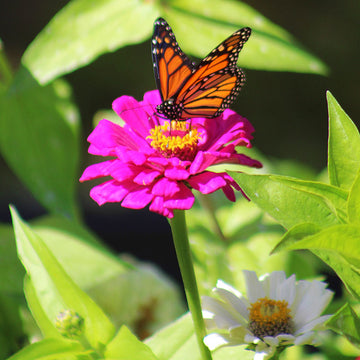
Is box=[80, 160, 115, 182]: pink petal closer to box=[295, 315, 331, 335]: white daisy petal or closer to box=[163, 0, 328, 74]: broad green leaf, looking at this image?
box=[295, 315, 331, 335]: white daisy petal

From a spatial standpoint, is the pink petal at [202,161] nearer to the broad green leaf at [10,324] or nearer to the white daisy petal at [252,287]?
the white daisy petal at [252,287]

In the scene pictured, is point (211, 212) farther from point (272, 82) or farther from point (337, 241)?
point (272, 82)

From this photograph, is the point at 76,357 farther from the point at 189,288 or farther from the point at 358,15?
the point at 358,15

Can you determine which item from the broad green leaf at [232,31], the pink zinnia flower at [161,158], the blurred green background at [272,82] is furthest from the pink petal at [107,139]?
the blurred green background at [272,82]

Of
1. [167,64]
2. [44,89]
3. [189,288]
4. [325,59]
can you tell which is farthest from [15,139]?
[325,59]

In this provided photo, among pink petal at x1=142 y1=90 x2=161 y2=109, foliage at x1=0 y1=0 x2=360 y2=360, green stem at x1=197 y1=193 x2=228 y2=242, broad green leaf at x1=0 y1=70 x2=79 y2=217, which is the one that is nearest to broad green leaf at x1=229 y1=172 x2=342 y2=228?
foliage at x1=0 y1=0 x2=360 y2=360
